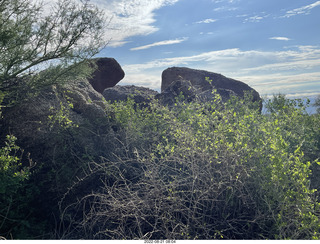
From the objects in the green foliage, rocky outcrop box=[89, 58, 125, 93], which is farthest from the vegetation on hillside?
rocky outcrop box=[89, 58, 125, 93]

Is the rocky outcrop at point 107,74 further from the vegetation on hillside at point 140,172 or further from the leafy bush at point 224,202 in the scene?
the leafy bush at point 224,202

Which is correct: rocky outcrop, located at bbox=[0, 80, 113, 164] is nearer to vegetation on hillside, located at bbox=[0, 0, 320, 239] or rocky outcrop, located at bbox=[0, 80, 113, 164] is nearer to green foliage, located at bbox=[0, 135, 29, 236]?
vegetation on hillside, located at bbox=[0, 0, 320, 239]

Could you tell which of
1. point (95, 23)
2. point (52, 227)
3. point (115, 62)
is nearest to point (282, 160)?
point (52, 227)

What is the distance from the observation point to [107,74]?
12.9 meters

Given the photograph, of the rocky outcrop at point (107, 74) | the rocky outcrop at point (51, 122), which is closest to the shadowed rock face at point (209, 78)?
the rocky outcrop at point (107, 74)

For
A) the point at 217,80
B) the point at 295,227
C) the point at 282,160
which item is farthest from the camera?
the point at 217,80

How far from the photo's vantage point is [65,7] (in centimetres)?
650

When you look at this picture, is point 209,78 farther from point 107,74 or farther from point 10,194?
point 10,194

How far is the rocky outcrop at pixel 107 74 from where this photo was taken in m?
12.7

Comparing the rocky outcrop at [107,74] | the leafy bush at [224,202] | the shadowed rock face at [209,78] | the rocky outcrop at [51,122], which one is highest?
the rocky outcrop at [107,74]

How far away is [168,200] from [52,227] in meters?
2.38

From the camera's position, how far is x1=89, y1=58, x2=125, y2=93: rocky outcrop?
12.7m

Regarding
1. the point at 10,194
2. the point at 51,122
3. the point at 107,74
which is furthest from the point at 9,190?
the point at 107,74

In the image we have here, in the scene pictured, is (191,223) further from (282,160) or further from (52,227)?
(52,227)
